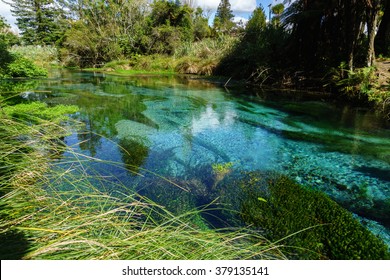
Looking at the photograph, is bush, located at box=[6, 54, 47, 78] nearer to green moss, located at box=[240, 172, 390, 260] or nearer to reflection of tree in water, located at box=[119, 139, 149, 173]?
reflection of tree in water, located at box=[119, 139, 149, 173]

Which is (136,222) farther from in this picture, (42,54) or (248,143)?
(42,54)

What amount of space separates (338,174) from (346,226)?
1448mm

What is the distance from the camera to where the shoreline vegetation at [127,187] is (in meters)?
1.45

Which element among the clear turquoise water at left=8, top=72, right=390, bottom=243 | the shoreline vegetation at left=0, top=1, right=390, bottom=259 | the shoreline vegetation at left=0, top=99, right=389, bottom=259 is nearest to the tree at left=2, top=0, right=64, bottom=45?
the shoreline vegetation at left=0, top=1, right=390, bottom=259

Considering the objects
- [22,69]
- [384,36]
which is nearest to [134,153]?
[22,69]

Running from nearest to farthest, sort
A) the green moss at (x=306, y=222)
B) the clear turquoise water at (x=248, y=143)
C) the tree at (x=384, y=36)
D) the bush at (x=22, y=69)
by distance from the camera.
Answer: the green moss at (x=306, y=222) → the clear turquoise water at (x=248, y=143) → the tree at (x=384, y=36) → the bush at (x=22, y=69)

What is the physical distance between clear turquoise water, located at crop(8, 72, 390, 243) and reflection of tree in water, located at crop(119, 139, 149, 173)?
0.02 m

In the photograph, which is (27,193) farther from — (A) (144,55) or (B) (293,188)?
(A) (144,55)

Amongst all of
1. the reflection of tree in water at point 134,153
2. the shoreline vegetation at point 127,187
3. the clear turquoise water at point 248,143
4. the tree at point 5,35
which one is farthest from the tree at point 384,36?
the tree at point 5,35

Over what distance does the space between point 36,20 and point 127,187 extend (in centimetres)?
4416

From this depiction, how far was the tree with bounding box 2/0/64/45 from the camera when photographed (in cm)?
3531

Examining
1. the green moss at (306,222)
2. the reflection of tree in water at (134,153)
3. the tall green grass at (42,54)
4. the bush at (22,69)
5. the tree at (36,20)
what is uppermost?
the tree at (36,20)

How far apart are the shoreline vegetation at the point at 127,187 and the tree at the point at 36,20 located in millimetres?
6625

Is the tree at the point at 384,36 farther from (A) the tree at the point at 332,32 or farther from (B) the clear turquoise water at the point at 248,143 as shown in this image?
(B) the clear turquoise water at the point at 248,143
